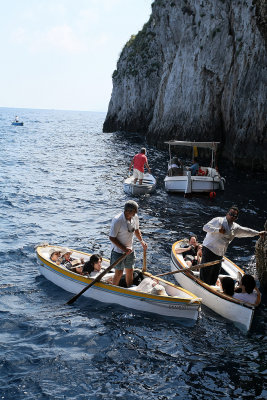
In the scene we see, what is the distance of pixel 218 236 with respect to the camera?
10281 millimetres

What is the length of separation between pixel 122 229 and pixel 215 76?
2890 cm

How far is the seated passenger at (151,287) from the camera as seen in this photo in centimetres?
1004

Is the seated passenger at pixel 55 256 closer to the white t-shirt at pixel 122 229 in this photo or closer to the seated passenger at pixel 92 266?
the seated passenger at pixel 92 266

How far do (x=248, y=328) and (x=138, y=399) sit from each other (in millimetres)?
3423

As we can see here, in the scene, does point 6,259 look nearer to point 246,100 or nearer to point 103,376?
point 103,376

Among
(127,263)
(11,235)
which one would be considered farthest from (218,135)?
(127,263)

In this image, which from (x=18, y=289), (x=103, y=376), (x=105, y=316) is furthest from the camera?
(x=18, y=289)

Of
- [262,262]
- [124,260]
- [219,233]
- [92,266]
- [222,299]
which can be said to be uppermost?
[219,233]

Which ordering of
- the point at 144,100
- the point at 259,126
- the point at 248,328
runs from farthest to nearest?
the point at 144,100, the point at 259,126, the point at 248,328

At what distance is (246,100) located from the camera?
29359mm

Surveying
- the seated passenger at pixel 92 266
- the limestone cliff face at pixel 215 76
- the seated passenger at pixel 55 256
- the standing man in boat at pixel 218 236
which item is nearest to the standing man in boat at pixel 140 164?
the limestone cliff face at pixel 215 76

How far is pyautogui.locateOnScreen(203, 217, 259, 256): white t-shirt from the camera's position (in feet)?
32.8

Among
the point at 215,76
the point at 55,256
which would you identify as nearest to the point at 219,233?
the point at 55,256

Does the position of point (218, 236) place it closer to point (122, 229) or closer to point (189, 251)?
point (122, 229)
